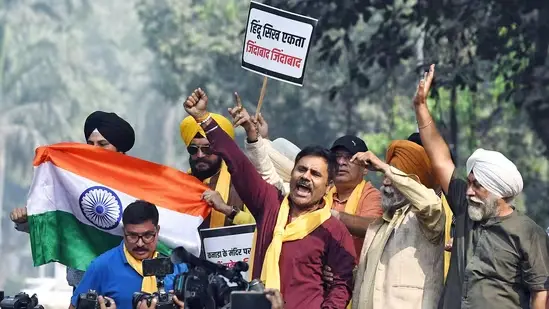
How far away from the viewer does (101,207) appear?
984 centimetres

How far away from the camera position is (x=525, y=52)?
58.4ft

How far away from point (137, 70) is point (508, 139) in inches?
2348

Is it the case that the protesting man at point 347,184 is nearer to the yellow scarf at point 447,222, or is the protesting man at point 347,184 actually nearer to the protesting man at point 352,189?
the protesting man at point 352,189

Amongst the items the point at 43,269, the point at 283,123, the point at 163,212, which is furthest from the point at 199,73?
the point at 163,212

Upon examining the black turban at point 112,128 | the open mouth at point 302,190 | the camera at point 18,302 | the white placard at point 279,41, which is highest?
the white placard at point 279,41

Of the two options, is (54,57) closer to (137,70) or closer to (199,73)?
(137,70)

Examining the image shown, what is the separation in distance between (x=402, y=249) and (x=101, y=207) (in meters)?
2.30

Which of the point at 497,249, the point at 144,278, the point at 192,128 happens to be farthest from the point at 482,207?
the point at 192,128

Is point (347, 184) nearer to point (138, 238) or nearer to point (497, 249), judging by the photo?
point (138, 238)

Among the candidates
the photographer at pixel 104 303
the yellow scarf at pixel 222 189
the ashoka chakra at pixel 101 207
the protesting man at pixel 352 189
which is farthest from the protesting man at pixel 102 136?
the photographer at pixel 104 303

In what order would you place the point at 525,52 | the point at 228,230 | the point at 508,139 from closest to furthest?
the point at 228,230 < the point at 525,52 < the point at 508,139

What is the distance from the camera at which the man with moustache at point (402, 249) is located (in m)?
8.14

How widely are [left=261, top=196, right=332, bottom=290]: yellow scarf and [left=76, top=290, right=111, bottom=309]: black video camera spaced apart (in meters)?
0.86

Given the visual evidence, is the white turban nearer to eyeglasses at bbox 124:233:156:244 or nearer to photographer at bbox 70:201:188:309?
photographer at bbox 70:201:188:309
